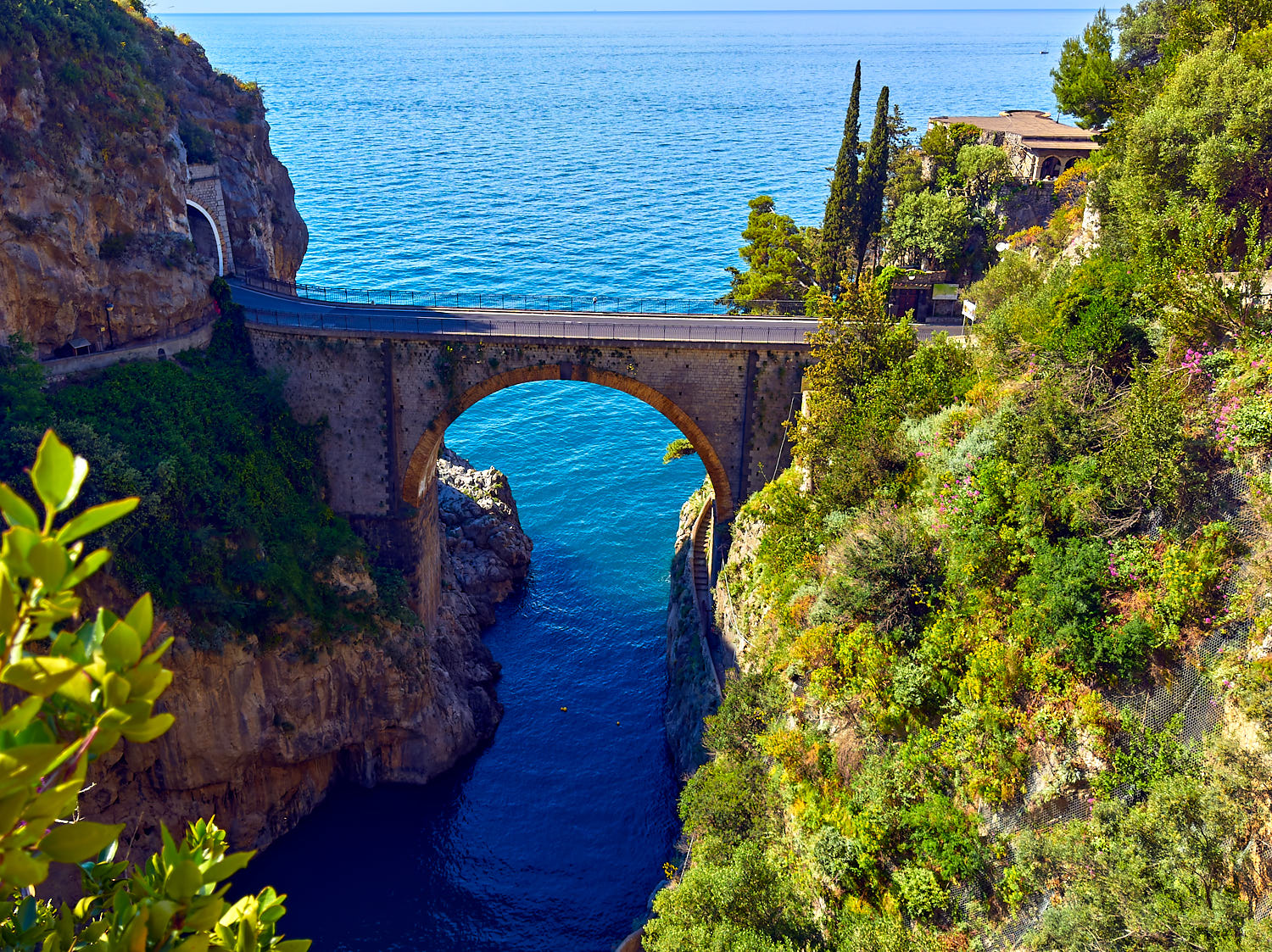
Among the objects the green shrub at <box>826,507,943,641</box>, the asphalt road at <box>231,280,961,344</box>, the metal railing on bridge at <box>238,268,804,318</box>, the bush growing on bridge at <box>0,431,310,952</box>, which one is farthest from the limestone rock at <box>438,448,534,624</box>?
the bush growing on bridge at <box>0,431,310,952</box>

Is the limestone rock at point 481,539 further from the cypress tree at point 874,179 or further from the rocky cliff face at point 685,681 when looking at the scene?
the cypress tree at point 874,179

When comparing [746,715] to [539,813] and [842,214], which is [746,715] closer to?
[539,813]

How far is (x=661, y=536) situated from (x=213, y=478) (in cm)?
2746

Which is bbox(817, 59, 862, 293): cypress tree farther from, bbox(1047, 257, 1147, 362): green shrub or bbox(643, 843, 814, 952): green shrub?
bbox(643, 843, 814, 952): green shrub

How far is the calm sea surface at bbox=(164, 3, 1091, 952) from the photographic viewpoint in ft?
112

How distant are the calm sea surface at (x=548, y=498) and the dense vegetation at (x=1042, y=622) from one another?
33.2 feet

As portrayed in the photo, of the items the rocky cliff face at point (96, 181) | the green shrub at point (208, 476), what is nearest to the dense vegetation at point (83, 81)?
the rocky cliff face at point (96, 181)

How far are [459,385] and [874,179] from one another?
26.1 m

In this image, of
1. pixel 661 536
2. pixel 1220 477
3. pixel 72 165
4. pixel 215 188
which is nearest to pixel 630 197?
pixel 661 536

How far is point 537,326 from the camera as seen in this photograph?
38.6 m

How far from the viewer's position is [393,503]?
131 ft

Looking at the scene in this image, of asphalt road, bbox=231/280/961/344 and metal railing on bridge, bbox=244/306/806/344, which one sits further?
asphalt road, bbox=231/280/961/344

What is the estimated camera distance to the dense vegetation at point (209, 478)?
3088 cm

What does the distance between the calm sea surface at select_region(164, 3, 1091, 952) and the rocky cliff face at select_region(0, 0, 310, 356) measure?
70.5ft
